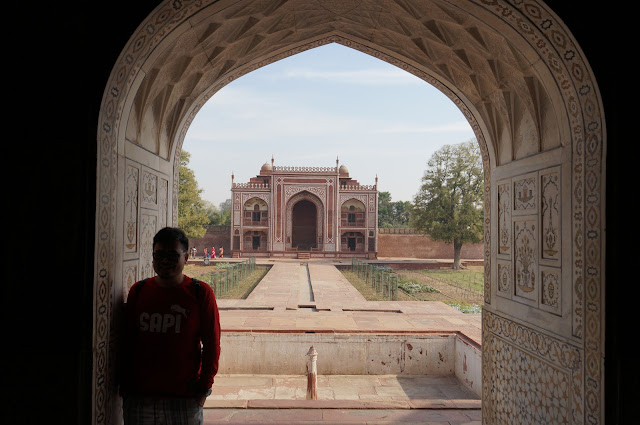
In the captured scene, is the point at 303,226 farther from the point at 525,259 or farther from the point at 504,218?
the point at 525,259

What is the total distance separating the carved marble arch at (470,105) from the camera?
91.4 inches

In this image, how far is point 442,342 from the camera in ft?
23.0

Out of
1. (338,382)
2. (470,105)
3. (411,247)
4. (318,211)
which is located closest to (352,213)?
(318,211)

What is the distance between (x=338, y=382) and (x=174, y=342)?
490 cm

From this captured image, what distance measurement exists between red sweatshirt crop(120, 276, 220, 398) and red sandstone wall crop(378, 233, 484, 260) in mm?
28840

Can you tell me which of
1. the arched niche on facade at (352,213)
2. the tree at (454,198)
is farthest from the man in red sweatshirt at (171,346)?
the arched niche on facade at (352,213)

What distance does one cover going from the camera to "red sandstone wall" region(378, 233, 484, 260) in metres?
30.5

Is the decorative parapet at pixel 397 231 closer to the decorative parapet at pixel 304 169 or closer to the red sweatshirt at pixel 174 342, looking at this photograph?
the decorative parapet at pixel 304 169

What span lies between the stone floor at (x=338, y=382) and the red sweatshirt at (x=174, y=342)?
210 cm

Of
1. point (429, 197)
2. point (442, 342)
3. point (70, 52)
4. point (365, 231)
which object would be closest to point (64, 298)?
point (70, 52)

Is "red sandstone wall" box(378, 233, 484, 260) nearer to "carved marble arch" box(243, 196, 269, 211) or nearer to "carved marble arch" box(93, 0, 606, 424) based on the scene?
"carved marble arch" box(243, 196, 269, 211)

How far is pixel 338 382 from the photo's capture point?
21.3 ft

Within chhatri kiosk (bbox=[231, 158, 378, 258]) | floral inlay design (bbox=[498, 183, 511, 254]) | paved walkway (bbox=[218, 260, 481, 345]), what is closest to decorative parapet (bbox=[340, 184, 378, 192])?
chhatri kiosk (bbox=[231, 158, 378, 258])

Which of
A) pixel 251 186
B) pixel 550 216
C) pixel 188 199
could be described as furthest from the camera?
pixel 251 186
